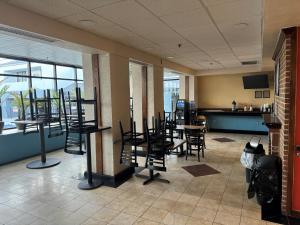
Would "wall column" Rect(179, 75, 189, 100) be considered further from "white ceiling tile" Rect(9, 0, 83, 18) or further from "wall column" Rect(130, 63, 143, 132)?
"white ceiling tile" Rect(9, 0, 83, 18)

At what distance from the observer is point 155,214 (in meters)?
2.89

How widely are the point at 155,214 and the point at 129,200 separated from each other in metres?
0.57

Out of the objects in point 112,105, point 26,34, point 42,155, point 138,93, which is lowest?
point 42,155

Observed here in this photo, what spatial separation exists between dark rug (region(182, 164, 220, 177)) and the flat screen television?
4786 mm

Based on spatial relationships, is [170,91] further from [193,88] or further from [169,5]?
[169,5]

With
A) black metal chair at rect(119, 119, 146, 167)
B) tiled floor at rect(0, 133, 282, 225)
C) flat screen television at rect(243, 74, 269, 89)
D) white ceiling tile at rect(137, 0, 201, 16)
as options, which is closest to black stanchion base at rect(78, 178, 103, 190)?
tiled floor at rect(0, 133, 282, 225)

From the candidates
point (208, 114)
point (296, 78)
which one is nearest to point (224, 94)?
point (208, 114)

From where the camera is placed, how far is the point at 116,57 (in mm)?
3959

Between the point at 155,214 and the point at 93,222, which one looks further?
the point at 155,214

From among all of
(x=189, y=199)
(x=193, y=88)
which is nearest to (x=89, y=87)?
(x=189, y=199)

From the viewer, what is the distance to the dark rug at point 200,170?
14.3ft

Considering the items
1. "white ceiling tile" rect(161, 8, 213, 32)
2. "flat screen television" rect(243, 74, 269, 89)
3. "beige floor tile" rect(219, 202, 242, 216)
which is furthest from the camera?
"flat screen television" rect(243, 74, 269, 89)

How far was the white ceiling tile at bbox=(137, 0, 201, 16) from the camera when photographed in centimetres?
229

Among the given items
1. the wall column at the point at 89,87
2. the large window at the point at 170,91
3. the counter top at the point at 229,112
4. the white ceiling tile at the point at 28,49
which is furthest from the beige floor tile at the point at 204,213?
the large window at the point at 170,91
